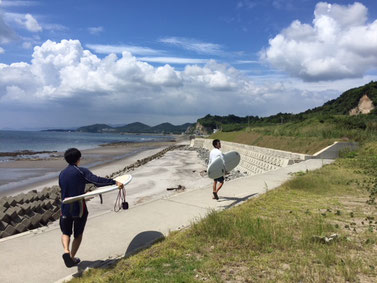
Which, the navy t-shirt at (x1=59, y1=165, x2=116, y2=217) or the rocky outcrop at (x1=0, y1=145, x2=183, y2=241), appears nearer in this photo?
the navy t-shirt at (x1=59, y1=165, x2=116, y2=217)

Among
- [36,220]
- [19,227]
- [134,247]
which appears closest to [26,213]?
[36,220]

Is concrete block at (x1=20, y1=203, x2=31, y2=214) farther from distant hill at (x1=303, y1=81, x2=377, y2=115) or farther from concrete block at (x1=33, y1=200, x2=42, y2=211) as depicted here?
distant hill at (x1=303, y1=81, x2=377, y2=115)

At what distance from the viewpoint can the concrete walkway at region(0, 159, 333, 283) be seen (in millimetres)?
4383

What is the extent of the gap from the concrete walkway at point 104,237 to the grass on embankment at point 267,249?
54 cm

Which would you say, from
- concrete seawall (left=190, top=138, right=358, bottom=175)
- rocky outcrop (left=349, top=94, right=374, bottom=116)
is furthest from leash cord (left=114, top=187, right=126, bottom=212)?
rocky outcrop (left=349, top=94, right=374, bottom=116)

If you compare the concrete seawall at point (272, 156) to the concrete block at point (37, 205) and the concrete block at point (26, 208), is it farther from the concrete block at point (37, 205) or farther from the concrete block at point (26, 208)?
the concrete block at point (26, 208)

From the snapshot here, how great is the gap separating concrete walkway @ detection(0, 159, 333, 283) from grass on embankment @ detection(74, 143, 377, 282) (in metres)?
0.54

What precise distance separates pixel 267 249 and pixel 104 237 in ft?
10.2

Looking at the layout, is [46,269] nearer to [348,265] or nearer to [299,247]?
[299,247]

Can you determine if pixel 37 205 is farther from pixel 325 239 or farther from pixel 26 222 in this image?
pixel 325 239

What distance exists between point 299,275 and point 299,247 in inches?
42.0

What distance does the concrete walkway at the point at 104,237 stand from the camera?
4.38m

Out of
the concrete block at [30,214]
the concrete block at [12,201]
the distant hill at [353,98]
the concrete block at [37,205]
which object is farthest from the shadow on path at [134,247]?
the distant hill at [353,98]

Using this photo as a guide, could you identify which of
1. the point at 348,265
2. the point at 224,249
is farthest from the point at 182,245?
the point at 348,265
